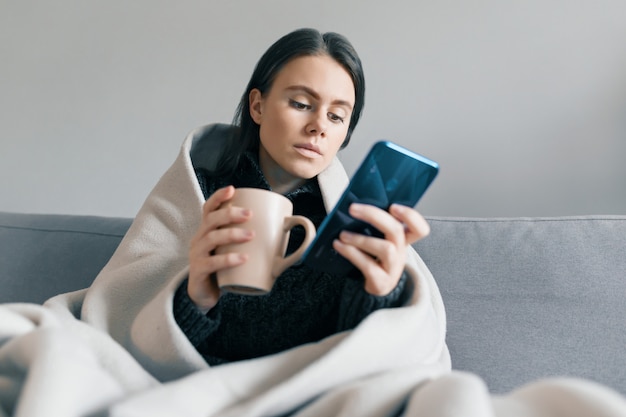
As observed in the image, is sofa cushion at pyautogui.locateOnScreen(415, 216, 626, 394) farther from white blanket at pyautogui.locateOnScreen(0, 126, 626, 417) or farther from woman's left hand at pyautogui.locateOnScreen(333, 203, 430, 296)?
woman's left hand at pyautogui.locateOnScreen(333, 203, 430, 296)

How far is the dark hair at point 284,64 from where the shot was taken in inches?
46.7

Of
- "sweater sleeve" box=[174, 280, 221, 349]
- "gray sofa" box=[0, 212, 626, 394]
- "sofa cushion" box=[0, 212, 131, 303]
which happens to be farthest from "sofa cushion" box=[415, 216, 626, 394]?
"sofa cushion" box=[0, 212, 131, 303]

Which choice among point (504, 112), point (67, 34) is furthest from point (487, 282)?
point (67, 34)

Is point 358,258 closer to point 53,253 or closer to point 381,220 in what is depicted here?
point 381,220

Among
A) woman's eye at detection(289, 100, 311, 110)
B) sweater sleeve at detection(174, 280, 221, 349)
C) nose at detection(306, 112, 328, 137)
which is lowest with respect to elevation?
sweater sleeve at detection(174, 280, 221, 349)

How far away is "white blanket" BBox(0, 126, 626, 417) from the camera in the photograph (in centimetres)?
59

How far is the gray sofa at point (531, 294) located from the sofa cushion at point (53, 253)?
0.02m

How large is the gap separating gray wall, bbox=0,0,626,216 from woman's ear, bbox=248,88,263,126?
0.51 meters

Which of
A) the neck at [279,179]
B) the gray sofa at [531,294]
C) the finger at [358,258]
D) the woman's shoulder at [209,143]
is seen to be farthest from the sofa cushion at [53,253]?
the finger at [358,258]

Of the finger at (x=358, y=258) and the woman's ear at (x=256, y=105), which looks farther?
the woman's ear at (x=256, y=105)

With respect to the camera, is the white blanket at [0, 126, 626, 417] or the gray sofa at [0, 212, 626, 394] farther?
the gray sofa at [0, 212, 626, 394]

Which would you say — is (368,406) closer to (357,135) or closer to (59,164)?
(357,135)

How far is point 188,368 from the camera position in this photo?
89cm

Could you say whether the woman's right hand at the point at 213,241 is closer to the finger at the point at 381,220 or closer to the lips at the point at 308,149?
the finger at the point at 381,220
